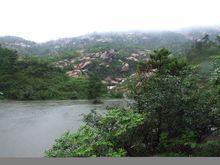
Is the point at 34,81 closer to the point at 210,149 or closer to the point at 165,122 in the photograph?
the point at 165,122

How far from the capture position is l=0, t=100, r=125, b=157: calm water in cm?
1277

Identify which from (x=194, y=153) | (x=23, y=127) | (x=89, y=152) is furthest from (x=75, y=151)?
(x=23, y=127)

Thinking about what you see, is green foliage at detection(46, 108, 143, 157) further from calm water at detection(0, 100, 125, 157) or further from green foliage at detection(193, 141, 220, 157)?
calm water at detection(0, 100, 125, 157)

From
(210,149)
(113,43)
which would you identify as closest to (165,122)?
(210,149)

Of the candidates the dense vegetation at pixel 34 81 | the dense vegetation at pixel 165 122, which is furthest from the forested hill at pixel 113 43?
the dense vegetation at pixel 165 122

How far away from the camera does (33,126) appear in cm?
1669

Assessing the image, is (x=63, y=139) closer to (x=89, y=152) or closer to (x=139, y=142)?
(x=89, y=152)

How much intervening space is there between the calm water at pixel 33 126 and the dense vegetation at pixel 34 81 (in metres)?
4.55

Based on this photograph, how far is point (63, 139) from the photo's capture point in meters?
5.59

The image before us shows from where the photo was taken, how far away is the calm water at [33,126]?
12.8 m

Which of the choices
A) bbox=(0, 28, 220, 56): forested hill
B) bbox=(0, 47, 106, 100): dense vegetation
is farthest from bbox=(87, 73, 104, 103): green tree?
bbox=(0, 28, 220, 56): forested hill

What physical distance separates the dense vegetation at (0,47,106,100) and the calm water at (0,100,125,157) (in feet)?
14.9

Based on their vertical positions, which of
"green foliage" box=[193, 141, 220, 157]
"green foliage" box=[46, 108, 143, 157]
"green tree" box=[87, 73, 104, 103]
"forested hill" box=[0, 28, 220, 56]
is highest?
"green foliage" box=[46, 108, 143, 157]

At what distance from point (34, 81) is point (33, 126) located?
13581 mm
